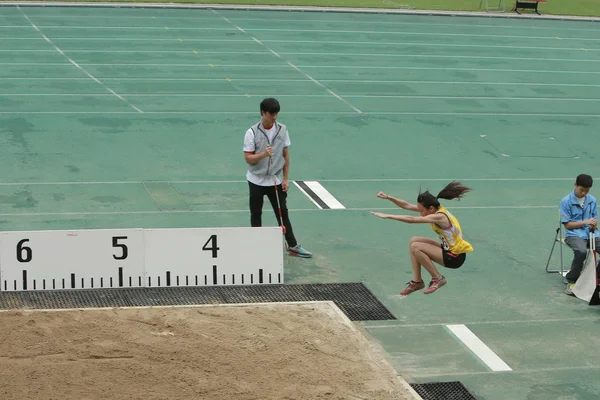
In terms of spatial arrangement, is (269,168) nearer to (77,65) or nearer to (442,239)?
(442,239)

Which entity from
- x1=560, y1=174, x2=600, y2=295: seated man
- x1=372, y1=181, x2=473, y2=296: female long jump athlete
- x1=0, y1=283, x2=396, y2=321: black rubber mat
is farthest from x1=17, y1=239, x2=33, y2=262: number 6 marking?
x1=560, y1=174, x2=600, y2=295: seated man

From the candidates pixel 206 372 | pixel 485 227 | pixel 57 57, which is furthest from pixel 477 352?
pixel 57 57

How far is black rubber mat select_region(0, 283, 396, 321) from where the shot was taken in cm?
1179

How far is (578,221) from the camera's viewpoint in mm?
13227

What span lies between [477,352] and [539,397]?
1.13 m

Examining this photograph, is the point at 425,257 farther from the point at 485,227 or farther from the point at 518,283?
the point at 485,227

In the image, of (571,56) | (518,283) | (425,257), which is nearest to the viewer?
(425,257)

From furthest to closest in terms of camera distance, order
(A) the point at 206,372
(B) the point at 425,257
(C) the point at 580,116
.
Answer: (C) the point at 580,116
(B) the point at 425,257
(A) the point at 206,372

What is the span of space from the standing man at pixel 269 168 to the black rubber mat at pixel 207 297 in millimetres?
1199

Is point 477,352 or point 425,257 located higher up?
point 425,257

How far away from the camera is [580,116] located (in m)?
22.9

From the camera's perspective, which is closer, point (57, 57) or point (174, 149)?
point (174, 149)

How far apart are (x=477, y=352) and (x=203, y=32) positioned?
70.4 feet

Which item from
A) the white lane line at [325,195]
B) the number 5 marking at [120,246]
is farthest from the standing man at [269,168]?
the white lane line at [325,195]
